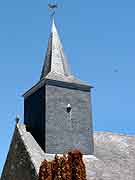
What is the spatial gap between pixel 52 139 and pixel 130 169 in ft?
15.2

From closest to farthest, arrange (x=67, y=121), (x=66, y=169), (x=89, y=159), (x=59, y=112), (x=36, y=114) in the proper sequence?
(x=66, y=169)
(x=89, y=159)
(x=59, y=112)
(x=67, y=121)
(x=36, y=114)

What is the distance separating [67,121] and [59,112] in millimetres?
668

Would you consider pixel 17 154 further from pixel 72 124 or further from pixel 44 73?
pixel 44 73

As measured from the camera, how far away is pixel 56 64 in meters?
23.6

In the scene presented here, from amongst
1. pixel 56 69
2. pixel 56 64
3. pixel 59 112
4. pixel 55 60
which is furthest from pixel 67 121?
pixel 55 60

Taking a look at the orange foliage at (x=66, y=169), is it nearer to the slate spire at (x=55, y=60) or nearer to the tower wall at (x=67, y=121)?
the tower wall at (x=67, y=121)

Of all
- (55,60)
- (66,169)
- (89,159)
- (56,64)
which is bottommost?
(66,169)

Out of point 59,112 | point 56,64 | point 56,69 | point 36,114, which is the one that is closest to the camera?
point 59,112

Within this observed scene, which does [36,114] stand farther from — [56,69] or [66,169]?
[66,169]

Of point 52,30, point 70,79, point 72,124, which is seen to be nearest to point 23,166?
point 72,124

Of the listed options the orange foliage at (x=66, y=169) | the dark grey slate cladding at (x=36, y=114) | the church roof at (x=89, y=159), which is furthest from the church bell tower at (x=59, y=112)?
the orange foliage at (x=66, y=169)

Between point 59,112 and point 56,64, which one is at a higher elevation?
point 56,64

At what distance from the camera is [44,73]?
23.6 metres

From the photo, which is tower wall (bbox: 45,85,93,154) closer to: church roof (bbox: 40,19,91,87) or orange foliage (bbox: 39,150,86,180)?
church roof (bbox: 40,19,91,87)
